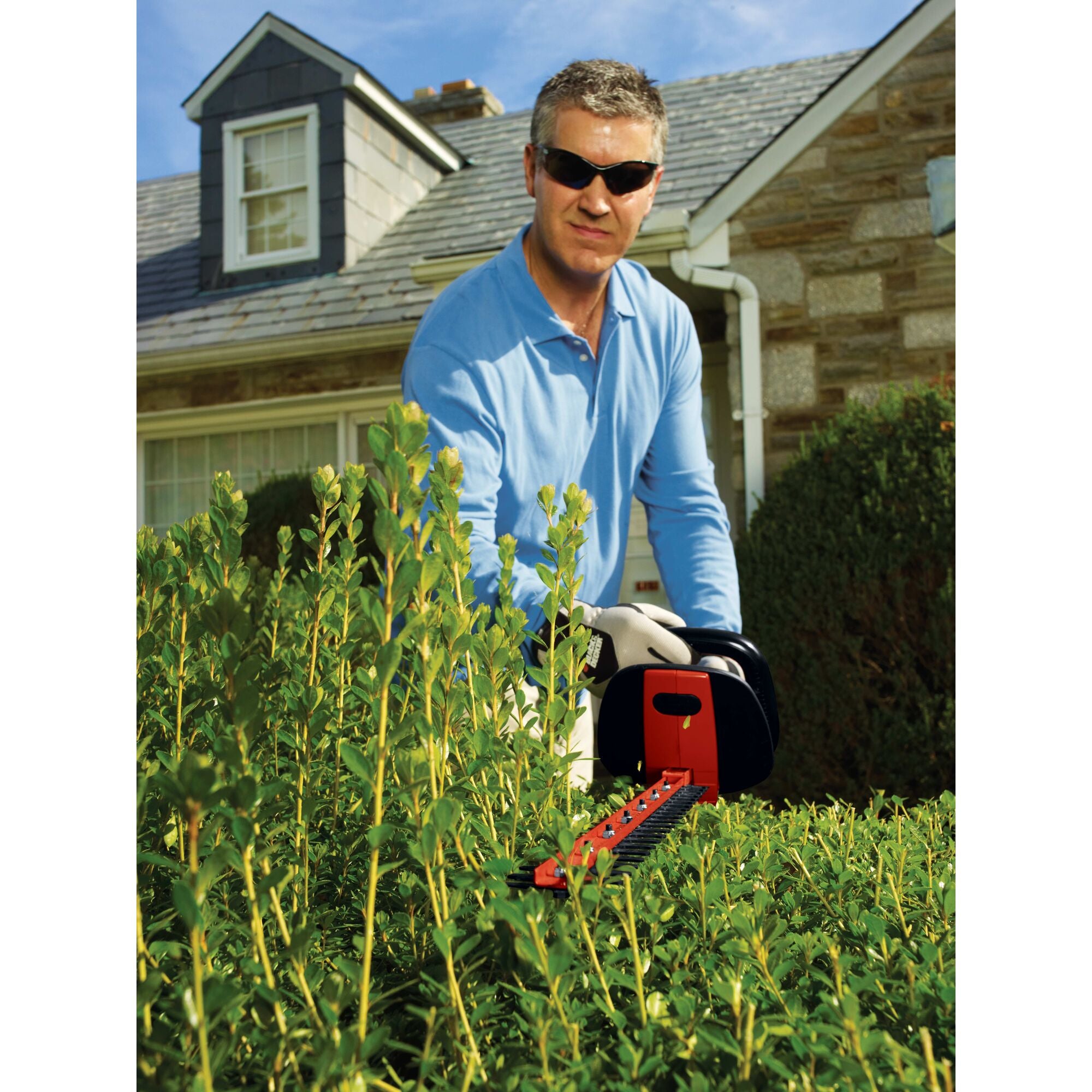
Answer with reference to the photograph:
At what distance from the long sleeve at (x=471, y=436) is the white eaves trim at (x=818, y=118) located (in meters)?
4.03

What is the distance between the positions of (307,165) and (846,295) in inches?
163

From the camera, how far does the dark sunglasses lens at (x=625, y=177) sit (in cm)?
223

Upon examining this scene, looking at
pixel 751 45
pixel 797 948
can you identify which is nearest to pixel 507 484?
pixel 751 45

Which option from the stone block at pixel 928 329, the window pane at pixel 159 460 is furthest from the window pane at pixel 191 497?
the stone block at pixel 928 329

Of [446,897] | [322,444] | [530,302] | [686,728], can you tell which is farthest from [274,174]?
[446,897]

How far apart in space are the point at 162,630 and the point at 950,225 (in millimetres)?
4494

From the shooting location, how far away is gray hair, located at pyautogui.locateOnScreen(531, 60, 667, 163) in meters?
2.08
